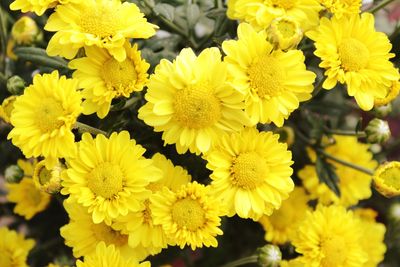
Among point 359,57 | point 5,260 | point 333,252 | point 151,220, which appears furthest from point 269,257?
point 5,260

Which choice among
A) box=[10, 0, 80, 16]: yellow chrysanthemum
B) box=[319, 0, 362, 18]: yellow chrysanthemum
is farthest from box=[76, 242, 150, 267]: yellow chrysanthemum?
box=[319, 0, 362, 18]: yellow chrysanthemum

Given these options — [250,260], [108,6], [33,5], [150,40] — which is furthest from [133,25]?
[250,260]

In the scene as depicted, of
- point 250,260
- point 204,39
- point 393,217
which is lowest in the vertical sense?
point 393,217

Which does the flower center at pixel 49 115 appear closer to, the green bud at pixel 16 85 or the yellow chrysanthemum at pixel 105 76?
the yellow chrysanthemum at pixel 105 76

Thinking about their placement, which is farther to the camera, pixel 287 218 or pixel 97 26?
pixel 287 218

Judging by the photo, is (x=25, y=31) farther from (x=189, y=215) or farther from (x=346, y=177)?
(x=346, y=177)

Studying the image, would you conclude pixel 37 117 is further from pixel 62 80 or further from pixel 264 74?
pixel 264 74
